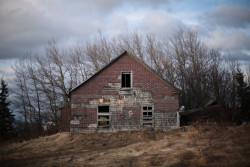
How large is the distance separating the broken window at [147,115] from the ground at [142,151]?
158 cm

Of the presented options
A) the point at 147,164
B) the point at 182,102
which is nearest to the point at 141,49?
the point at 182,102

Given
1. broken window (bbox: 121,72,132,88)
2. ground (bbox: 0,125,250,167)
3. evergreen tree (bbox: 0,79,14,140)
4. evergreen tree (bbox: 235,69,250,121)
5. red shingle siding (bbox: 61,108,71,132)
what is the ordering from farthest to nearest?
evergreen tree (bbox: 0,79,14,140), evergreen tree (bbox: 235,69,250,121), red shingle siding (bbox: 61,108,71,132), broken window (bbox: 121,72,132,88), ground (bbox: 0,125,250,167)

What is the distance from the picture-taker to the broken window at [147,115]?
19.0 meters

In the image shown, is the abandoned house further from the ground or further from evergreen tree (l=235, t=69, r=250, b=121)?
evergreen tree (l=235, t=69, r=250, b=121)

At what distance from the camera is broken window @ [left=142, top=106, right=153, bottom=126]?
19.0m

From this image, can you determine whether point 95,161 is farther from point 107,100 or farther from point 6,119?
point 6,119

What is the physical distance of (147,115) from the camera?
19047mm

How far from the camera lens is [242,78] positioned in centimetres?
2703

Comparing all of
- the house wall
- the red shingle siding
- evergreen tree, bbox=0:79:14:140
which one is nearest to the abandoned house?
the house wall

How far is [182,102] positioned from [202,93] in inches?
110

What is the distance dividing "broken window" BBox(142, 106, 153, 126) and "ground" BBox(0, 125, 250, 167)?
1576mm

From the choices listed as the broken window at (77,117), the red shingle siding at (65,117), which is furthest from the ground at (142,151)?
the red shingle siding at (65,117)

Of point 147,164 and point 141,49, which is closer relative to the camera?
point 147,164


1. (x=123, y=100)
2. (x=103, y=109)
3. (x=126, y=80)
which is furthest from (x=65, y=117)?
(x=126, y=80)
